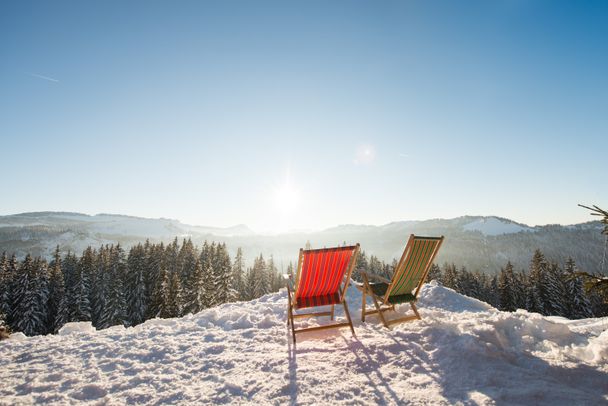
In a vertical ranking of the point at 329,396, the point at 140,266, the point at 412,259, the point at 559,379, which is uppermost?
the point at 412,259

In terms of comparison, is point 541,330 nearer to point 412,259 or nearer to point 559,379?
point 559,379

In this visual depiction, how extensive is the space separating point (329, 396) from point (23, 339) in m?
6.16

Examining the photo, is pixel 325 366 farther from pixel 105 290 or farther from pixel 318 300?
pixel 105 290

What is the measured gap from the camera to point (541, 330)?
4.57 m

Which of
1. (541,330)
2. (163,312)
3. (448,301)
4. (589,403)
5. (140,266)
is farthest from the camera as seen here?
(140,266)

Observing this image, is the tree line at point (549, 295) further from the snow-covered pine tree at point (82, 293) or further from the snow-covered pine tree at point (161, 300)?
the snow-covered pine tree at point (82, 293)

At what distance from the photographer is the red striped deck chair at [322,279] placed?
5.05 meters

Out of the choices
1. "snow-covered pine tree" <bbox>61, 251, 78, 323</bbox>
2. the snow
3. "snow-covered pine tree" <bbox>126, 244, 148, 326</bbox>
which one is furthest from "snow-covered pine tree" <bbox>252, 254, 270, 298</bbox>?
the snow

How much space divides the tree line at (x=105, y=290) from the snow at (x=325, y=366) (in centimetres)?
2680

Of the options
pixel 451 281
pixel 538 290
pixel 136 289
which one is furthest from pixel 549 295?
pixel 136 289

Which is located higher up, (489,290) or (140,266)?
(140,266)

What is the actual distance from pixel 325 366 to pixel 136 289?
45.3 m

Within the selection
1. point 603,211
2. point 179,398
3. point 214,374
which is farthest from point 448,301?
point 179,398

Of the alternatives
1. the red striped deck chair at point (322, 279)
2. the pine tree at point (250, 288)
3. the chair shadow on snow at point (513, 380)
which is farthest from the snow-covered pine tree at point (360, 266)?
the pine tree at point (250, 288)
